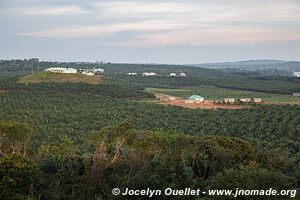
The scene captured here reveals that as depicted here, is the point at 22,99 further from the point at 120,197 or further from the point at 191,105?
the point at 120,197

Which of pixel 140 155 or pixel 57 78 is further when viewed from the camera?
pixel 57 78

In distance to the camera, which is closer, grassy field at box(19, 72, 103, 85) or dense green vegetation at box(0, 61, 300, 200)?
dense green vegetation at box(0, 61, 300, 200)

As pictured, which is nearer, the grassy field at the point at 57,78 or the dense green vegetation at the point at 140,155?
the dense green vegetation at the point at 140,155

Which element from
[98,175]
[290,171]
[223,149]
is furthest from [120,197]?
[290,171]

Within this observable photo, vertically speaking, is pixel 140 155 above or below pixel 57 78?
below

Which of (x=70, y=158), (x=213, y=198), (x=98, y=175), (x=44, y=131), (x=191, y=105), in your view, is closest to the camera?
(x=213, y=198)

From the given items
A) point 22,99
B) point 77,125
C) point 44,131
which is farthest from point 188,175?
point 22,99

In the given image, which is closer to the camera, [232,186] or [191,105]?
[232,186]

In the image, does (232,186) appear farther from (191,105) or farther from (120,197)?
(191,105)

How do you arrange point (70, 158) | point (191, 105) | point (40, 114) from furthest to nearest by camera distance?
point (191, 105)
point (40, 114)
point (70, 158)
